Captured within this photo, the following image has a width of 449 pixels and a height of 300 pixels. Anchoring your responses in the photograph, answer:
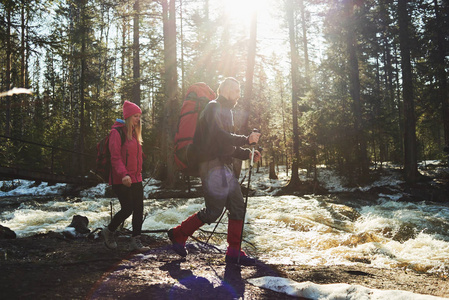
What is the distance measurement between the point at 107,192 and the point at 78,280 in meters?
14.2

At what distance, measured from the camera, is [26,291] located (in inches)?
98.7

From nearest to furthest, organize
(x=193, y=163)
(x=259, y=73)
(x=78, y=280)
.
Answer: (x=78, y=280) → (x=193, y=163) → (x=259, y=73)

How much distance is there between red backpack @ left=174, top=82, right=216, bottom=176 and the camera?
410cm

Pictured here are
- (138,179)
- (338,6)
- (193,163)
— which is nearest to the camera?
(193,163)

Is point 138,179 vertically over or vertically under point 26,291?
over

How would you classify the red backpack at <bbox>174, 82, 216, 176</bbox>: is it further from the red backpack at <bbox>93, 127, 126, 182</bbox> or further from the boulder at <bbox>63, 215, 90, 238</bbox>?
the boulder at <bbox>63, 215, 90, 238</bbox>

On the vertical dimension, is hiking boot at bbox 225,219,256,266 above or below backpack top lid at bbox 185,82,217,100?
below

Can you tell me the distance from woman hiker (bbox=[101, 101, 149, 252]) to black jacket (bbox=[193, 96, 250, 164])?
1.16m

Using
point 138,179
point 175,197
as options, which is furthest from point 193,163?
point 175,197

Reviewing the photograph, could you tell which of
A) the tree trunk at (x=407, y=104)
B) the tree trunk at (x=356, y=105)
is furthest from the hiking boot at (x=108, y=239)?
the tree trunk at (x=356, y=105)

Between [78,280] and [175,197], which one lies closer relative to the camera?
[78,280]

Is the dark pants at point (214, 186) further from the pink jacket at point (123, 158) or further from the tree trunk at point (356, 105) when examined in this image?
the tree trunk at point (356, 105)

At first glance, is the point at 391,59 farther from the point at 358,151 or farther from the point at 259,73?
the point at 259,73

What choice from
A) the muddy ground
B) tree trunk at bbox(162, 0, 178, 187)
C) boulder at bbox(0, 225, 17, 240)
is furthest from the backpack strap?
tree trunk at bbox(162, 0, 178, 187)
